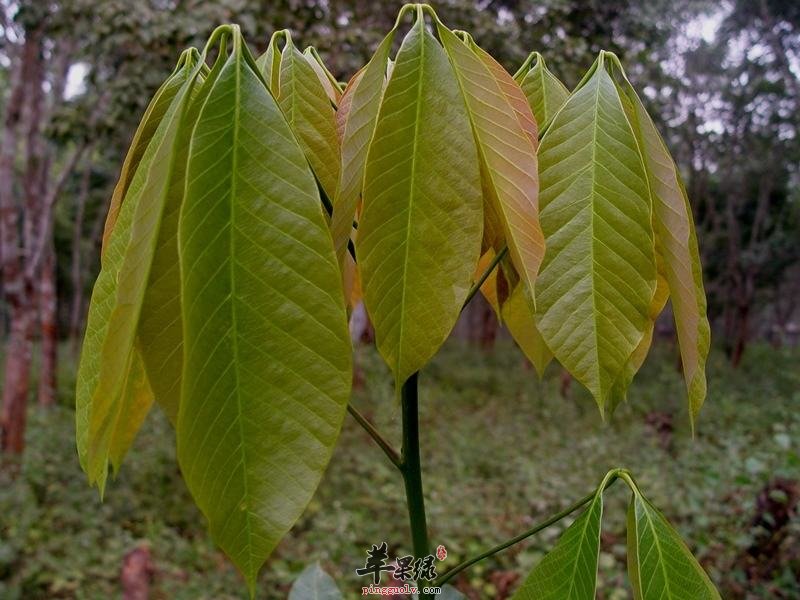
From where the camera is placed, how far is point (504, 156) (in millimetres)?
338

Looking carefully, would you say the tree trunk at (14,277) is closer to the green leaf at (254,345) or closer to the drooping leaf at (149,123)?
the drooping leaf at (149,123)

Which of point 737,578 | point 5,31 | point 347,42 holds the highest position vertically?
point 5,31

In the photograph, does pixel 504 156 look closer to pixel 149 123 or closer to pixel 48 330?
pixel 149 123

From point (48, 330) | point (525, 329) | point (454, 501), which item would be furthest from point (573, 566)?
point (48, 330)

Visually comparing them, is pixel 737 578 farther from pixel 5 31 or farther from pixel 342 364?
pixel 5 31

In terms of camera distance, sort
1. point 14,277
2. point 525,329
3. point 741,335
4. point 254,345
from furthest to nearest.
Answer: point 741,335
point 14,277
point 525,329
point 254,345

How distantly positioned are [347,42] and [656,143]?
112 inches

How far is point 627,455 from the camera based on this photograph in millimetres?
3721

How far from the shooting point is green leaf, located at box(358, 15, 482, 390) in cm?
31

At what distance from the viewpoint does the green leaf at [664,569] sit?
1.24ft

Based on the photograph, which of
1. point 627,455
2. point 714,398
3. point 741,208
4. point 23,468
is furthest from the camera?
point 741,208

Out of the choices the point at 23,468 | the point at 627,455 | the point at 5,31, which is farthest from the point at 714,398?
the point at 5,31

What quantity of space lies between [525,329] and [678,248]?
176 millimetres

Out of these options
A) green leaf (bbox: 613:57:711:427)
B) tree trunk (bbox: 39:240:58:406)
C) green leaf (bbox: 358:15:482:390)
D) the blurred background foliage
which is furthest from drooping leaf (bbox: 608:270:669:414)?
tree trunk (bbox: 39:240:58:406)
